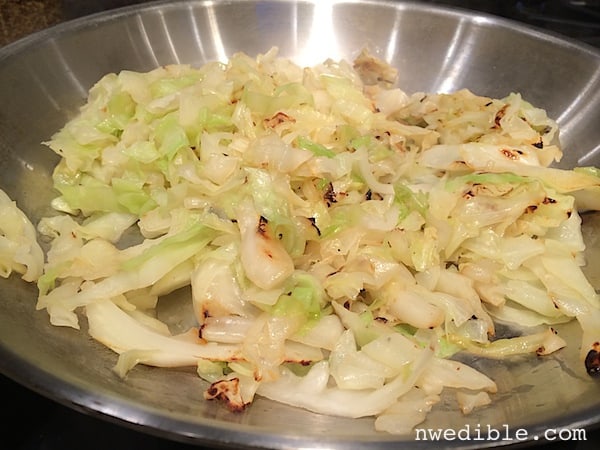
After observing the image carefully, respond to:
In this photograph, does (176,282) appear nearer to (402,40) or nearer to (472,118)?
(472,118)

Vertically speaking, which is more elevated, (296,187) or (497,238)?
(296,187)

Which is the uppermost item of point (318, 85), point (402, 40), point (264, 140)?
point (264, 140)

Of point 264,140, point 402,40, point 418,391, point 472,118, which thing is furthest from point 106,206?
point 402,40

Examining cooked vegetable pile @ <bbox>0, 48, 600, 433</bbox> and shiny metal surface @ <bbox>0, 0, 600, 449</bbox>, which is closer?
shiny metal surface @ <bbox>0, 0, 600, 449</bbox>

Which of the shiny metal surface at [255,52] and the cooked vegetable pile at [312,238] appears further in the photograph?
the cooked vegetable pile at [312,238]
